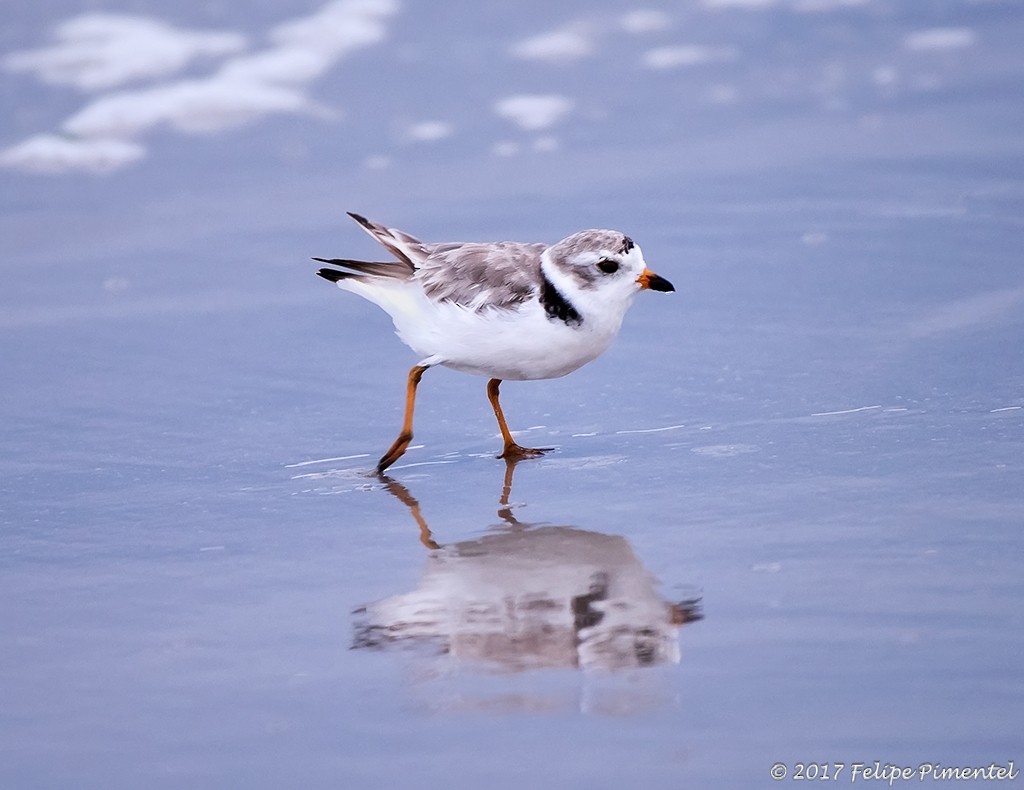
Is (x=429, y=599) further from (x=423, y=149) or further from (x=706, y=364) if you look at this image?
(x=423, y=149)

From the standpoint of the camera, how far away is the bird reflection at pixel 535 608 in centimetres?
360

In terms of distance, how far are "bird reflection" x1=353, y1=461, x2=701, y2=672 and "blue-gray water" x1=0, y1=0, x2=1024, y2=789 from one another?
2cm

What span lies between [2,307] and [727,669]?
184 inches

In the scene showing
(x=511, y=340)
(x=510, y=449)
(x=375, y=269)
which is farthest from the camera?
(x=375, y=269)

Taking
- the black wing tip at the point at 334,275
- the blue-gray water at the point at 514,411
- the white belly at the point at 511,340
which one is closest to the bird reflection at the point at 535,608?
the blue-gray water at the point at 514,411

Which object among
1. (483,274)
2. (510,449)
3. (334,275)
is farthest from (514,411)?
(334,275)

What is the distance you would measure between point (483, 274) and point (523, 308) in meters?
0.25

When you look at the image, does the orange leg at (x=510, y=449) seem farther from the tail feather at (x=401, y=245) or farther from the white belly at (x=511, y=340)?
the tail feather at (x=401, y=245)

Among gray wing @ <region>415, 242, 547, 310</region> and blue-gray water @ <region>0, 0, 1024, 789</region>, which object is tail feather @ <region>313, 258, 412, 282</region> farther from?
blue-gray water @ <region>0, 0, 1024, 789</region>

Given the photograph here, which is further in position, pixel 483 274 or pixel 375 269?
pixel 375 269

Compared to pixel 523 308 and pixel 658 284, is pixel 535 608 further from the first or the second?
pixel 658 284

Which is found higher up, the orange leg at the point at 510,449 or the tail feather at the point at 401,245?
the tail feather at the point at 401,245

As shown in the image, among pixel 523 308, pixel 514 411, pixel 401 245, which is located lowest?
pixel 514 411

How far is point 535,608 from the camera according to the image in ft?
12.7
